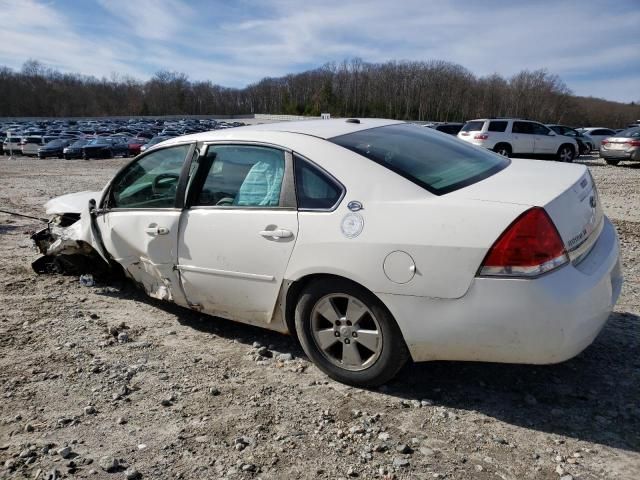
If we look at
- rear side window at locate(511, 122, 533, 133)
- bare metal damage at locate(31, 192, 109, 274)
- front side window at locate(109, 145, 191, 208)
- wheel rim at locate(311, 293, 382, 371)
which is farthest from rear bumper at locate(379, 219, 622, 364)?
rear side window at locate(511, 122, 533, 133)

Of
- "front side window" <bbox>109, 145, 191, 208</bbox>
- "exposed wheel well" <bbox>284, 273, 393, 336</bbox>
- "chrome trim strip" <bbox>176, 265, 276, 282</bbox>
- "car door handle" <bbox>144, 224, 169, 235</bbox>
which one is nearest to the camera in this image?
"exposed wheel well" <bbox>284, 273, 393, 336</bbox>

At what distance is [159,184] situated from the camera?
404 centimetres

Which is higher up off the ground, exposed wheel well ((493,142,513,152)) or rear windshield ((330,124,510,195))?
rear windshield ((330,124,510,195))

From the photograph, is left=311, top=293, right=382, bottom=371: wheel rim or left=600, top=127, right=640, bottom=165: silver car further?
left=600, top=127, right=640, bottom=165: silver car

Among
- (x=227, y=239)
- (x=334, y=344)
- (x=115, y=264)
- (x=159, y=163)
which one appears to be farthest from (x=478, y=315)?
(x=115, y=264)

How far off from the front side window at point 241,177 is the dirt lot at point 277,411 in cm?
107

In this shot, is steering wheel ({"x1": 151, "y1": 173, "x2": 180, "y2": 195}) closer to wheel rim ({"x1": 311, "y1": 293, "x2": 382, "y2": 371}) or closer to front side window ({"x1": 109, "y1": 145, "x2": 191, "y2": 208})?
front side window ({"x1": 109, "y1": 145, "x2": 191, "y2": 208})

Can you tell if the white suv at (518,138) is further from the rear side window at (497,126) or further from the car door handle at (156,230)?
the car door handle at (156,230)

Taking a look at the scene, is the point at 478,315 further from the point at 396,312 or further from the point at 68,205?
the point at 68,205

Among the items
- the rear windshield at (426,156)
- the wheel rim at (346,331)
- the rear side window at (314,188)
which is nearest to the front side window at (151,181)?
the rear side window at (314,188)

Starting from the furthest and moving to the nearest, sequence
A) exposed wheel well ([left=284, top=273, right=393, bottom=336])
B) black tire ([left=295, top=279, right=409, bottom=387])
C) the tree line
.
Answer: the tree line → exposed wheel well ([left=284, top=273, right=393, bottom=336]) → black tire ([left=295, top=279, right=409, bottom=387])

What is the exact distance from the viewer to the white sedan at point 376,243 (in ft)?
8.27

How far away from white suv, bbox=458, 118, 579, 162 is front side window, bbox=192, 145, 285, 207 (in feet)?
58.4

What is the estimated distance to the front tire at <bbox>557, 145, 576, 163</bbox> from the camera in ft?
69.7
